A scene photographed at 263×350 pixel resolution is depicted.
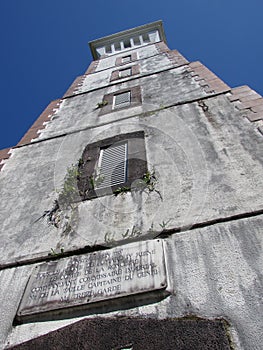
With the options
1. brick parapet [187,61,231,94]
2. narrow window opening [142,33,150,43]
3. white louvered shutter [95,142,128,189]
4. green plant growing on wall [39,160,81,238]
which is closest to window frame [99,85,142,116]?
brick parapet [187,61,231,94]

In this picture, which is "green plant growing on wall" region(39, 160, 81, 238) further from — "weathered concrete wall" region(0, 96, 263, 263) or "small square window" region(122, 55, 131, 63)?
"small square window" region(122, 55, 131, 63)

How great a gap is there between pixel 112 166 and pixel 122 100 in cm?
379

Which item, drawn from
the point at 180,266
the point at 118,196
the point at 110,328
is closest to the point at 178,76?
the point at 118,196

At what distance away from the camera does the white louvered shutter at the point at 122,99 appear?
8.66m

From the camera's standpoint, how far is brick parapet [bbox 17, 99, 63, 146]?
786 cm

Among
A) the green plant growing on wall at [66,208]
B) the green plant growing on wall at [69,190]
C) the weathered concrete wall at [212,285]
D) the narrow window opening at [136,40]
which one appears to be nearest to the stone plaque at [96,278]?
the weathered concrete wall at [212,285]

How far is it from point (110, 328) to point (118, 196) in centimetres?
223

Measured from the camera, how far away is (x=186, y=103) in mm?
6871

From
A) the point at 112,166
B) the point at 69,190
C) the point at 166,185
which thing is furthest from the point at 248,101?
the point at 69,190

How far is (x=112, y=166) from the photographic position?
5883 mm

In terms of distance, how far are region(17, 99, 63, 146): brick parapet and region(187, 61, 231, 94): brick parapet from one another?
13.9 feet

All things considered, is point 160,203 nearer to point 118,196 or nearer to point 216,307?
point 118,196

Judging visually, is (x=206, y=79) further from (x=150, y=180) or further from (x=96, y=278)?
(x=96, y=278)

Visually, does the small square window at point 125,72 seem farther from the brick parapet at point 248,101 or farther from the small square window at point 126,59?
the brick parapet at point 248,101
